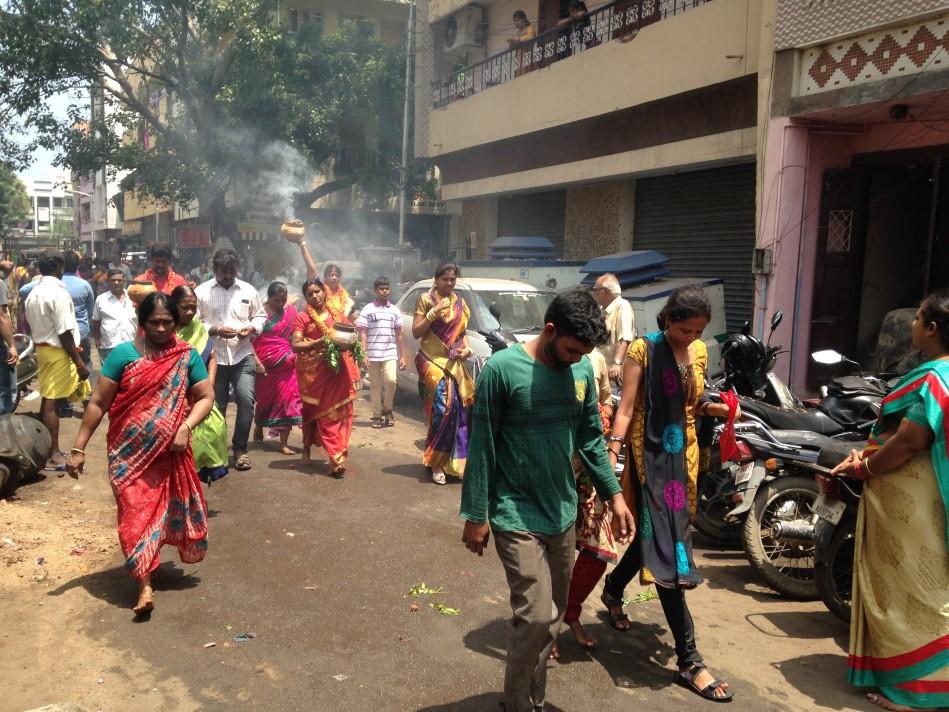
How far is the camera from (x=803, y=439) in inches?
205

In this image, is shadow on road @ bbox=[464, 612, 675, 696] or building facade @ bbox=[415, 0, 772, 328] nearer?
shadow on road @ bbox=[464, 612, 675, 696]

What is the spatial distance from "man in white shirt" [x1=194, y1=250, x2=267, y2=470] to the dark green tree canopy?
628 inches

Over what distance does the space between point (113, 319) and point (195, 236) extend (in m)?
23.8

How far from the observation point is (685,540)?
150 inches

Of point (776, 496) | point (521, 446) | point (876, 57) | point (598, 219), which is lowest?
point (776, 496)

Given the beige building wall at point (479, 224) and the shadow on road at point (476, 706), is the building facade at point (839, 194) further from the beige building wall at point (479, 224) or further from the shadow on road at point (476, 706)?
the beige building wall at point (479, 224)

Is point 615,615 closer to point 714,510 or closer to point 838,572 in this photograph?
point 838,572

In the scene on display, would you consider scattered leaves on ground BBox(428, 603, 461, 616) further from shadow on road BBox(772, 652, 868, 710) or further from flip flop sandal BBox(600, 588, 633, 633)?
shadow on road BBox(772, 652, 868, 710)

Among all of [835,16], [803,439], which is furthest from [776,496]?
[835,16]

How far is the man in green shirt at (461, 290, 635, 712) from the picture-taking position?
10.2ft

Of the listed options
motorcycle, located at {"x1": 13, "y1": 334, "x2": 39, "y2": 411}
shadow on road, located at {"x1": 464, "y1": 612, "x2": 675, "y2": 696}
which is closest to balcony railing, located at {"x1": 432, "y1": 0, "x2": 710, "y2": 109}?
motorcycle, located at {"x1": 13, "y1": 334, "x2": 39, "y2": 411}

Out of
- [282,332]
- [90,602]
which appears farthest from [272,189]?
[90,602]

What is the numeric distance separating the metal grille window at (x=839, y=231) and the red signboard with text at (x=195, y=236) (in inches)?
997

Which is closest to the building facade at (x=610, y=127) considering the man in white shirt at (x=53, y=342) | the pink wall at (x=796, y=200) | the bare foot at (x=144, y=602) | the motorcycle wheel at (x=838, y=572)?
the pink wall at (x=796, y=200)
